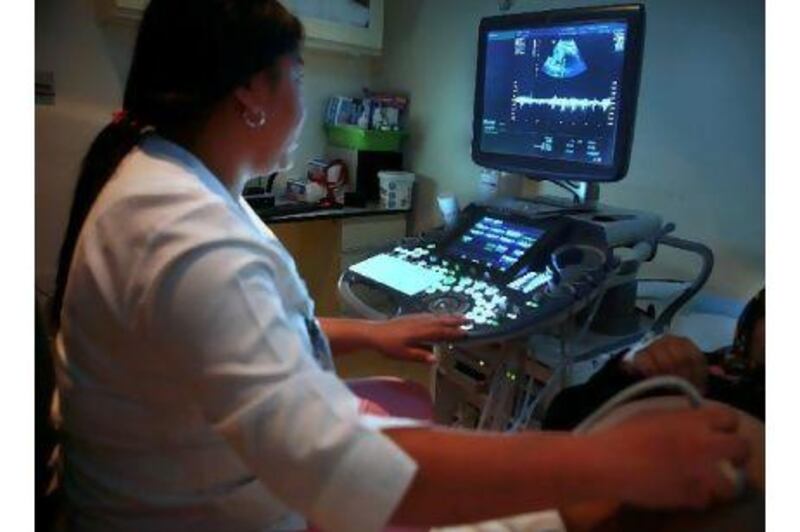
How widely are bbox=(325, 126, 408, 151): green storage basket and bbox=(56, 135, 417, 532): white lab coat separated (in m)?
2.13

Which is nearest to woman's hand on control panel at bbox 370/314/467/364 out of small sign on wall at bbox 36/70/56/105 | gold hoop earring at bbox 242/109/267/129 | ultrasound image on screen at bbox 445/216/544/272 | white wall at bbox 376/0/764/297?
ultrasound image on screen at bbox 445/216/544/272

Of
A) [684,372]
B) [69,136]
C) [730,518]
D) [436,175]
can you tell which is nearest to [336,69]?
[436,175]

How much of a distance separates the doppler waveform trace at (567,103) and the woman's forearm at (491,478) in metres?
1.04

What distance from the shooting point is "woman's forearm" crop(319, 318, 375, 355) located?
48.5 inches

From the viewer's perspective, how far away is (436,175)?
9.59 feet

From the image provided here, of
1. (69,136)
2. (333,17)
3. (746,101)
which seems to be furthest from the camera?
(333,17)

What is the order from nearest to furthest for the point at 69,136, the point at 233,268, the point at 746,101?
1. the point at 233,268
2. the point at 746,101
3. the point at 69,136

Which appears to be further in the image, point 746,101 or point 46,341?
point 746,101

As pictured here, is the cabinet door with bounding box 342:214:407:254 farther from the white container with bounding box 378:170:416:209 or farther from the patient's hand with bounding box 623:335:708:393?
the patient's hand with bounding box 623:335:708:393

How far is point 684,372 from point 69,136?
2504 mm

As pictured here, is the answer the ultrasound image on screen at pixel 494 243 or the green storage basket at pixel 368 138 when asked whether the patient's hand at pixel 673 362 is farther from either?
the green storage basket at pixel 368 138

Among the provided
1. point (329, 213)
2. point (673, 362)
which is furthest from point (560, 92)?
point (329, 213)

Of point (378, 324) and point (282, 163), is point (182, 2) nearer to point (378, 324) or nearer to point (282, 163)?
point (282, 163)

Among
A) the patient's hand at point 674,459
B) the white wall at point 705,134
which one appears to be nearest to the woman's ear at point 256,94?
the patient's hand at point 674,459
